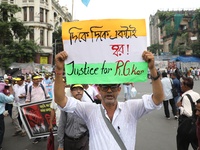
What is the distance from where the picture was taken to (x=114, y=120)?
6.99 ft

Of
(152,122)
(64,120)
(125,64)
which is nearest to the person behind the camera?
(125,64)

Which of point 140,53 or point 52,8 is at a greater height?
point 52,8

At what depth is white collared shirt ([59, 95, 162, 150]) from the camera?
2.08 meters

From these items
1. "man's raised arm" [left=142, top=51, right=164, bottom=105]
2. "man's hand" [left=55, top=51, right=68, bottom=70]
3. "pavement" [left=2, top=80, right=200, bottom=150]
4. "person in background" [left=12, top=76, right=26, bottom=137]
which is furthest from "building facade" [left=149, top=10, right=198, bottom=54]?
"man's hand" [left=55, top=51, right=68, bottom=70]

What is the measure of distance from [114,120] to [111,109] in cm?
11

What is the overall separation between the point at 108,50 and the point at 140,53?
0.29 metres

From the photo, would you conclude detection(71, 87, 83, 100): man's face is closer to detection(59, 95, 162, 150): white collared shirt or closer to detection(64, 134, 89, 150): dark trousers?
detection(64, 134, 89, 150): dark trousers

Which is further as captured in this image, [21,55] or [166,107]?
[21,55]

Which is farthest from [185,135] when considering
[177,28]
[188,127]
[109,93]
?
[177,28]

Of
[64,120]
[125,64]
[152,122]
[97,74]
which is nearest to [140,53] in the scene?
[125,64]

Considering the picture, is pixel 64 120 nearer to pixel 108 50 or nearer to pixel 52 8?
pixel 108 50

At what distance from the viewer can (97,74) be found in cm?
224

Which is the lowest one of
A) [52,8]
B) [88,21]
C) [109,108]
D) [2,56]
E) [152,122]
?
[152,122]

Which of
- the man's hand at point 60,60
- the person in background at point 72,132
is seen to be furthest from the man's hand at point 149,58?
the person in background at point 72,132
